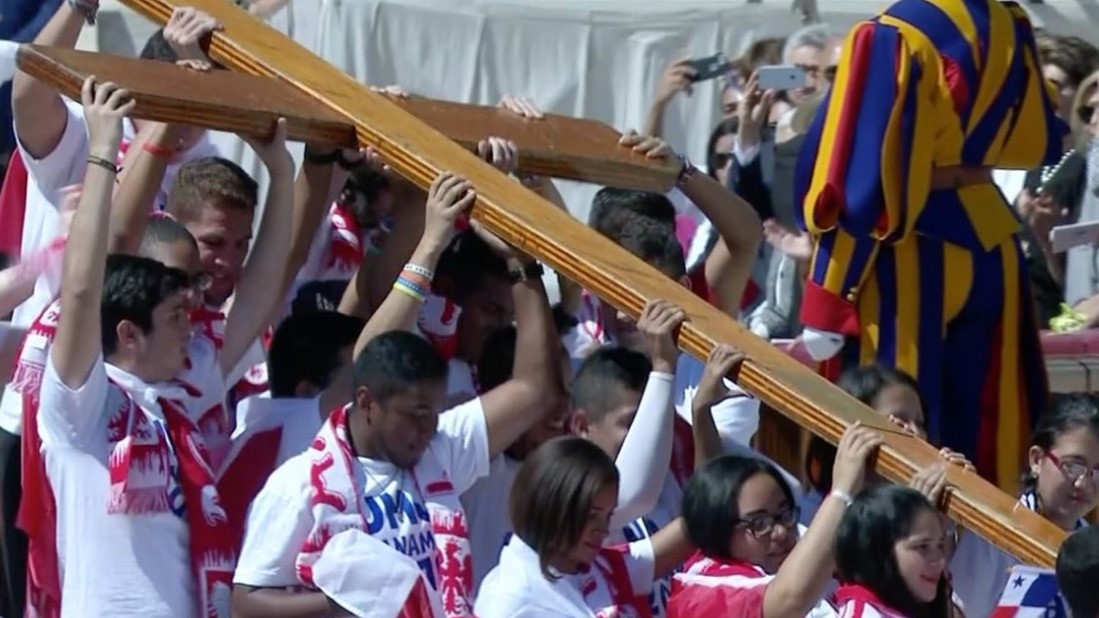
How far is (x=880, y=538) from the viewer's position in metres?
4.85

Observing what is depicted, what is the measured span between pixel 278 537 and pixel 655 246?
1.35m

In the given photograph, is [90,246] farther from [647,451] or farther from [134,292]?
[647,451]

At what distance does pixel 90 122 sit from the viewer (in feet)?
16.8

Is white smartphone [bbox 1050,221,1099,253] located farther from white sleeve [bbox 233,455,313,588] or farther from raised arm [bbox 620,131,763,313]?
white sleeve [bbox 233,455,313,588]

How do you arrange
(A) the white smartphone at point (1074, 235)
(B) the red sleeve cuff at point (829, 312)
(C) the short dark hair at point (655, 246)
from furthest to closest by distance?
1. (A) the white smartphone at point (1074, 235)
2. (B) the red sleeve cuff at point (829, 312)
3. (C) the short dark hair at point (655, 246)

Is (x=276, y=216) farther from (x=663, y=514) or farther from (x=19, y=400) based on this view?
(x=663, y=514)

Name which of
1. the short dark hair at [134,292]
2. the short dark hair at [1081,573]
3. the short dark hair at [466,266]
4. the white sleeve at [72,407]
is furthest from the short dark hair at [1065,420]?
the white sleeve at [72,407]

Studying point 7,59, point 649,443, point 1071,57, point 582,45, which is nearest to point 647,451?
point 649,443

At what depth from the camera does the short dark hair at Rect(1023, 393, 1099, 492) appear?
18.8 feet

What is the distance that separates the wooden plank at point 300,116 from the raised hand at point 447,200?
246 millimetres

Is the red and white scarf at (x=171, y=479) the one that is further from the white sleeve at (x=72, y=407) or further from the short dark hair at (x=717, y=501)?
the short dark hair at (x=717, y=501)

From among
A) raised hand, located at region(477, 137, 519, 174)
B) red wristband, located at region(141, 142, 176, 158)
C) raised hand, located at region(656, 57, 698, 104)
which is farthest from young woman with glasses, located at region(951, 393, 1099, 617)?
raised hand, located at region(656, 57, 698, 104)

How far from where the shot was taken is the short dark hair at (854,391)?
5699 mm

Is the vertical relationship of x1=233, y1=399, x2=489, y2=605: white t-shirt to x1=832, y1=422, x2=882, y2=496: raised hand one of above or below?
below
